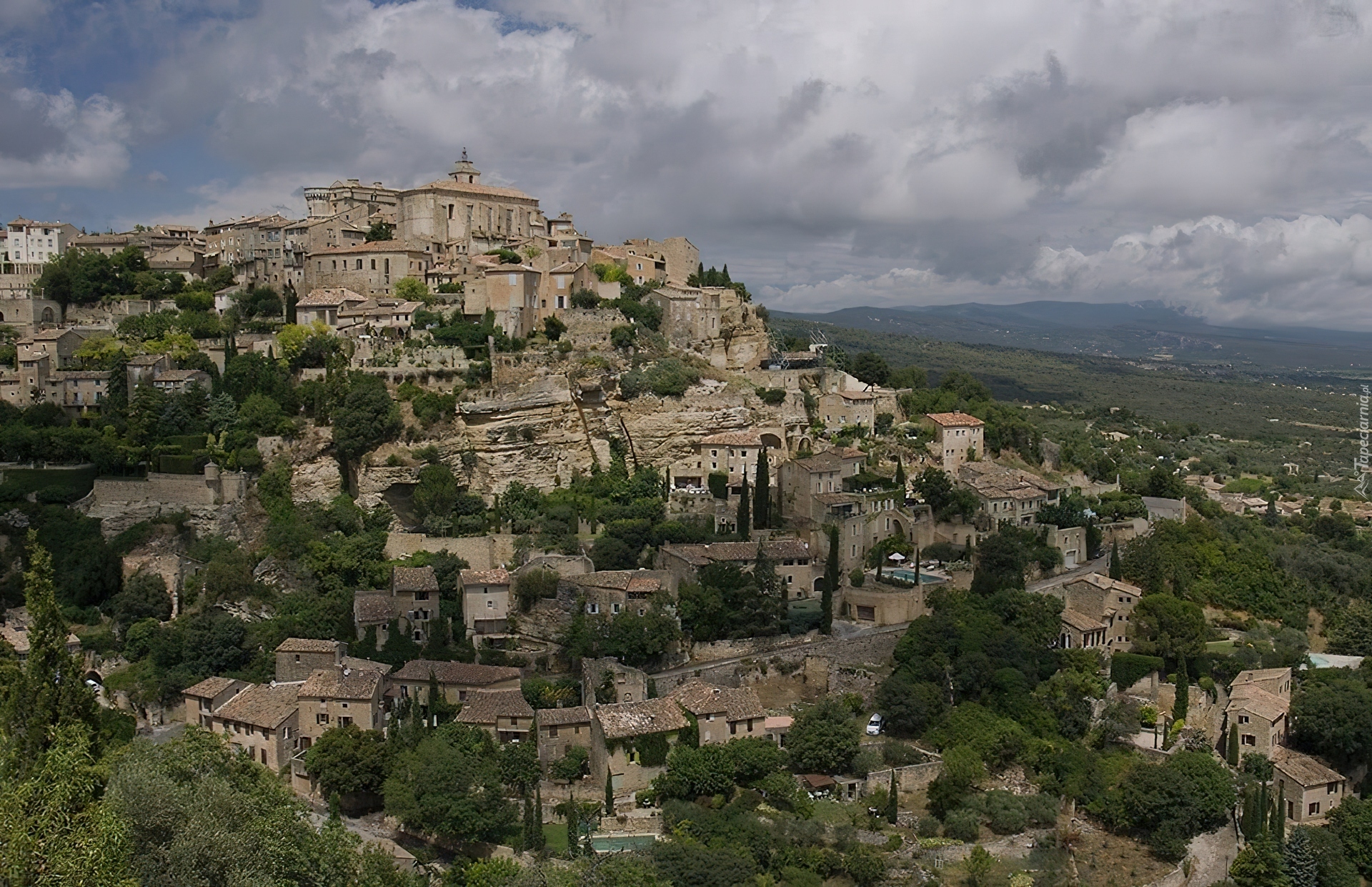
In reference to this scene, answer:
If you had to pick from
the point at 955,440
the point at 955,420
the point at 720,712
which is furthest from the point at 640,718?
the point at 955,420

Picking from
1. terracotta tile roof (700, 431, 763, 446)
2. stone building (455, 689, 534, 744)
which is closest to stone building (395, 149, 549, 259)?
terracotta tile roof (700, 431, 763, 446)

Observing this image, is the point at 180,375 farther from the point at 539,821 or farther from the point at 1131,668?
the point at 1131,668

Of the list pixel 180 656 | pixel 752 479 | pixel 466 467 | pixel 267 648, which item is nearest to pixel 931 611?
pixel 752 479

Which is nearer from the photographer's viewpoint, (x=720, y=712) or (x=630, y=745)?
(x=630, y=745)

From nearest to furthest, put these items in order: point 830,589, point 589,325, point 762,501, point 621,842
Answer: point 621,842 < point 830,589 < point 762,501 < point 589,325

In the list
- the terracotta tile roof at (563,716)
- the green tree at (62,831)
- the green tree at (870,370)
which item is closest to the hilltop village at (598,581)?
the terracotta tile roof at (563,716)

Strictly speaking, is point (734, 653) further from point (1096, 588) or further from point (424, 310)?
point (424, 310)

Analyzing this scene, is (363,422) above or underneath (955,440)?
above
